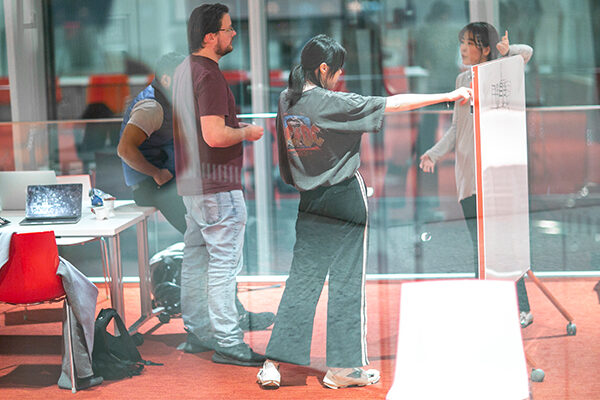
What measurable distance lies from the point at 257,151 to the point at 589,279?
1.72 metres

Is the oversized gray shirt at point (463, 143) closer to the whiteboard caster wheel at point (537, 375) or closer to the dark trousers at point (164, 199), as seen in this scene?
the whiteboard caster wheel at point (537, 375)

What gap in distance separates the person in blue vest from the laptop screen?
0.83 feet

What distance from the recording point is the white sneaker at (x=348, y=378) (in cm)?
296

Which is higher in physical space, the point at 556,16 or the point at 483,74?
the point at 556,16

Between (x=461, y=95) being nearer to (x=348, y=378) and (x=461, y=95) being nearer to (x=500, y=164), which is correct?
(x=500, y=164)

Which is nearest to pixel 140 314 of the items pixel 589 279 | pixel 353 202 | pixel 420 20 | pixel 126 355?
pixel 126 355

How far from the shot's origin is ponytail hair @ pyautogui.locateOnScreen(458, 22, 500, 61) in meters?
2.96

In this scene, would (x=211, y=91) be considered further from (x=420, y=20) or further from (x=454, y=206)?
(x=454, y=206)

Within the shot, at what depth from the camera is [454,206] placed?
311cm

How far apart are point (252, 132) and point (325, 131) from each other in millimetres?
467

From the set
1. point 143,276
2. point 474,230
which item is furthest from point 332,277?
point 143,276

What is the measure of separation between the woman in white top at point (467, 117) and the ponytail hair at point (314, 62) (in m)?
0.53

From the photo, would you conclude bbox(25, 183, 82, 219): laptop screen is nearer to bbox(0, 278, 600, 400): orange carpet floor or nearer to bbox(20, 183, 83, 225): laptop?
bbox(20, 183, 83, 225): laptop

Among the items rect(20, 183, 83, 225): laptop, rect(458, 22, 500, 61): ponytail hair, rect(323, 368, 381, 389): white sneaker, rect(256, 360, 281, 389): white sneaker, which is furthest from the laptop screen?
rect(458, 22, 500, 61): ponytail hair
